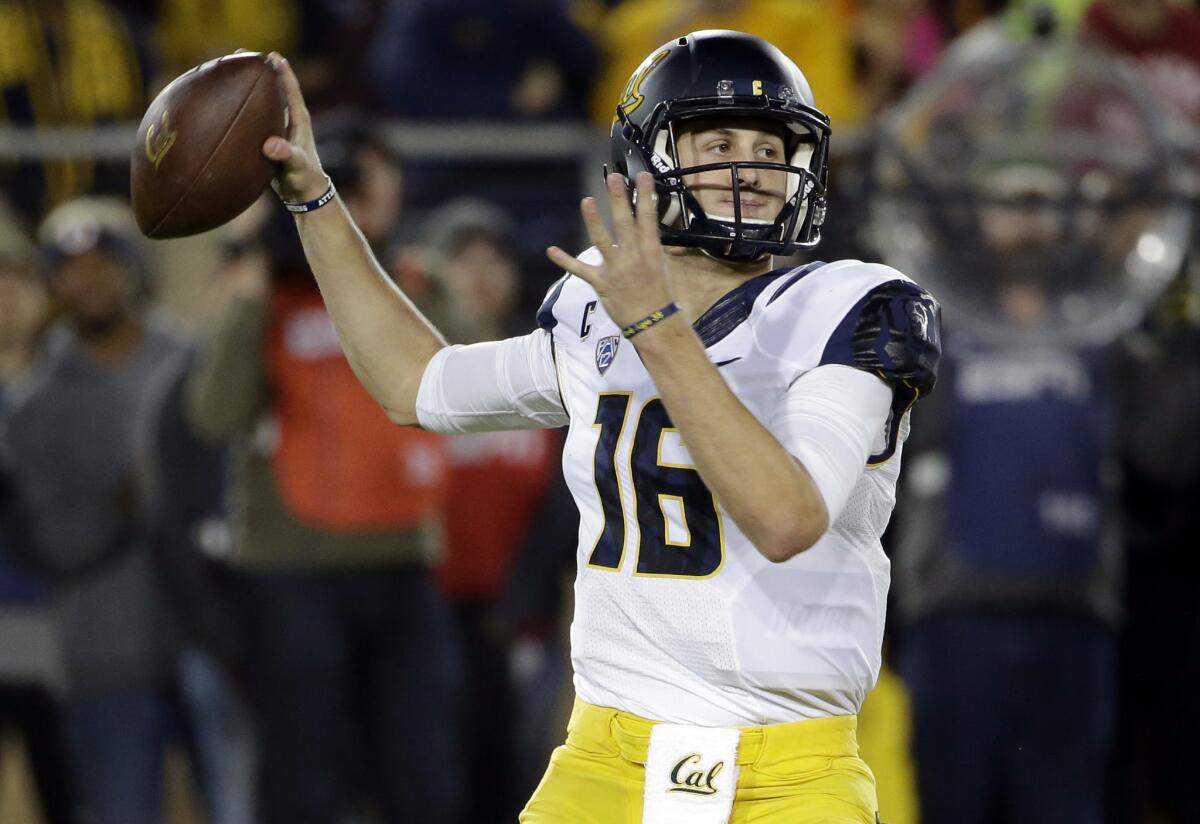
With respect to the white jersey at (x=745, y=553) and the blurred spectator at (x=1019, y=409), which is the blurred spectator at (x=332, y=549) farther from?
the white jersey at (x=745, y=553)

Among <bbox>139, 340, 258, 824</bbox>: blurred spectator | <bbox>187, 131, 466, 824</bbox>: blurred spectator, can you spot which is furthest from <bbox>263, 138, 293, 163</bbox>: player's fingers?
<bbox>139, 340, 258, 824</bbox>: blurred spectator

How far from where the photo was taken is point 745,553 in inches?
104

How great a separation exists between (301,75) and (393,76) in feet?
1.29

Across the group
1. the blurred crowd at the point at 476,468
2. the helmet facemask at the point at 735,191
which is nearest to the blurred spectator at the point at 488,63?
the blurred crowd at the point at 476,468

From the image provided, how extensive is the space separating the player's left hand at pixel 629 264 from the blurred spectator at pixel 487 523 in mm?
3426

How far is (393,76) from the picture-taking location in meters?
6.66

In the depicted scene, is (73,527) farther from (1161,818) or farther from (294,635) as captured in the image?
(1161,818)

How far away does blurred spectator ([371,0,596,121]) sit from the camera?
21.5 ft

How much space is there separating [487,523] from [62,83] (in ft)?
6.77

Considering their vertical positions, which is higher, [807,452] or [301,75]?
[301,75]

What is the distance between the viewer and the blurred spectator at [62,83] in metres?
6.28

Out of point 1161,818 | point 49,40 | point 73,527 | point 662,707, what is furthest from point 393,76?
point 662,707

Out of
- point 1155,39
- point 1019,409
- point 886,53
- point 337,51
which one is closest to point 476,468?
point 1019,409

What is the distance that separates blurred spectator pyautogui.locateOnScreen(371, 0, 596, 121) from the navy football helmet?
3.66m
